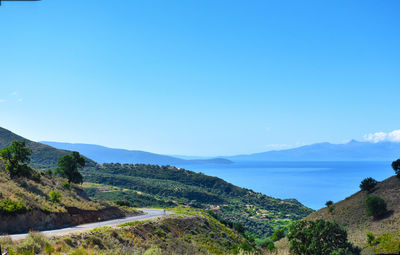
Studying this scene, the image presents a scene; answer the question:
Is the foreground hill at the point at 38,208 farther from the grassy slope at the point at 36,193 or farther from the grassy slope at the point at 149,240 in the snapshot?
the grassy slope at the point at 149,240

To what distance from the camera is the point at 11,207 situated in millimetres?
23812

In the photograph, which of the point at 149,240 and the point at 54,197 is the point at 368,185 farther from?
the point at 54,197

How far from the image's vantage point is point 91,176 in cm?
12950

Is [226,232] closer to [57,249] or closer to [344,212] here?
[344,212]

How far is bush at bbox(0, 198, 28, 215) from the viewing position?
23375 mm

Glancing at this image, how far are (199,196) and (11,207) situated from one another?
10336cm

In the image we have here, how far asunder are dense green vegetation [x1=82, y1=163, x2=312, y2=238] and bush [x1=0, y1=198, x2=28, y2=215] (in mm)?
59989

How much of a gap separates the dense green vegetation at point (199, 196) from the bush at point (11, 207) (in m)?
60.0

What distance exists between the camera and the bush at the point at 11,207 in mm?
23375

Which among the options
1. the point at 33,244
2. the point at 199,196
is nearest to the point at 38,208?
the point at 33,244

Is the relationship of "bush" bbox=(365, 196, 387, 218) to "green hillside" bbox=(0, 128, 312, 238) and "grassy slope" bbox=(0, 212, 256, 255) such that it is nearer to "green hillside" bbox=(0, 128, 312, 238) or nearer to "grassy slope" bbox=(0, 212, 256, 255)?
"grassy slope" bbox=(0, 212, 256, 255)

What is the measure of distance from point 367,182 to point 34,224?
57088 millimetres

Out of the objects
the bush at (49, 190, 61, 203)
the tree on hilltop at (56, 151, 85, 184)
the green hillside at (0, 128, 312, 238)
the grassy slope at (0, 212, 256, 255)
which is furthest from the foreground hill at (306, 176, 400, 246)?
the tree on hilltop at (56, 151, 85, 184)

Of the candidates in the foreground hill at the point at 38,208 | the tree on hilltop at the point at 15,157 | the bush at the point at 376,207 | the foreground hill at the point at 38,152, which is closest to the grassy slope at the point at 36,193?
the foreground hill at the point at 38,208
